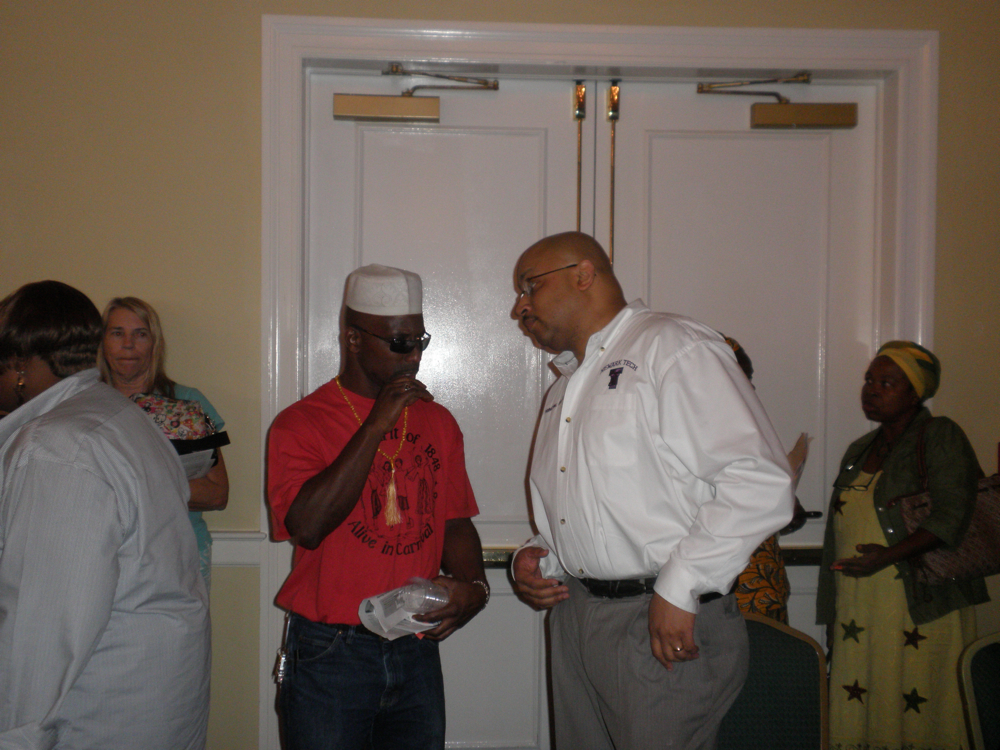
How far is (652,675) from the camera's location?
1675 millimetres

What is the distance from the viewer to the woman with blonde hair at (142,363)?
8.97 feet

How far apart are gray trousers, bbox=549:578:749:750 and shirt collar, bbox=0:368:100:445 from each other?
128 cm

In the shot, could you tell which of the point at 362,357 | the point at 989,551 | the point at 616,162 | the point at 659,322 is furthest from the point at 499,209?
the point at 989,551

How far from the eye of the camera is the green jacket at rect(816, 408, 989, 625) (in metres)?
2.65

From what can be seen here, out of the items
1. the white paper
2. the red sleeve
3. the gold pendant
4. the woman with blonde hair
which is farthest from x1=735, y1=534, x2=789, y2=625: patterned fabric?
the woman with blonde hair

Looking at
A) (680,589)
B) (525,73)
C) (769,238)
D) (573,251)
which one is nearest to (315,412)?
(573,251)

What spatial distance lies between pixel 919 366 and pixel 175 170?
2.99 metres

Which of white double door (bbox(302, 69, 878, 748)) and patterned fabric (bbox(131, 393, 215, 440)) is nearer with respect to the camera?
patterned fabric (bbox(131, 393, 215, 440))

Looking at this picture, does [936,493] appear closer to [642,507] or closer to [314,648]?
[642,507]

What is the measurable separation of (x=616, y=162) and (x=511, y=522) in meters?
1.58

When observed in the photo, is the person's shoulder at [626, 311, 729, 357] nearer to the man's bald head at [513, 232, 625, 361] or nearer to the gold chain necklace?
the man's bald head at [513, 232, 625, 361]

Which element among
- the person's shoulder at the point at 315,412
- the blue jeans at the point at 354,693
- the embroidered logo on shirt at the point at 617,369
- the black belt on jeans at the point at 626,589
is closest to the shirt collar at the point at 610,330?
the embroidered logo on shirt at the point at 617,369

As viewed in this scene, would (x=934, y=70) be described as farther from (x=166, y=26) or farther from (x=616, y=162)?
(x=166, y=26)

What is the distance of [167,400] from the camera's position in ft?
7.79
